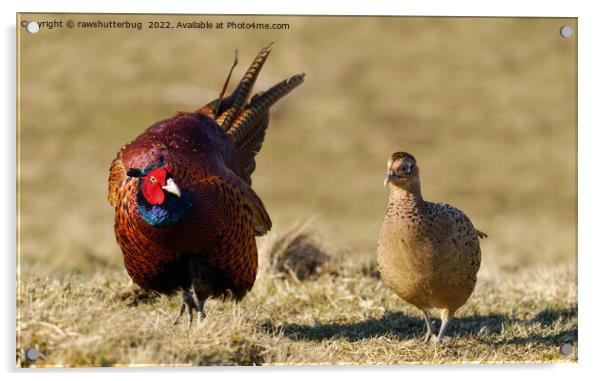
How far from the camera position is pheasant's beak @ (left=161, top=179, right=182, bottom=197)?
502 cm

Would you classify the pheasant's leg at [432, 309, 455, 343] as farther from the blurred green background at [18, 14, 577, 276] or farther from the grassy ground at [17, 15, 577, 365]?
the blurred green background at [18, 14, 577, 276]

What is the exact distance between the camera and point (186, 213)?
16.9 feet

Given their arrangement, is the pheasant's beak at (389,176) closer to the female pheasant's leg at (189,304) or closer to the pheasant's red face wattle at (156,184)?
the pheasant's red face wattle at (156,184)

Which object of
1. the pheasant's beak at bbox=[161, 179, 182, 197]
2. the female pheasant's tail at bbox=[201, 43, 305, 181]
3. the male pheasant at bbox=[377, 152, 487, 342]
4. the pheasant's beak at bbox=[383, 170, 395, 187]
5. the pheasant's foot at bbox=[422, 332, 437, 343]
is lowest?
the pheasant's foot at bbox=[422, 332, 437, 343]

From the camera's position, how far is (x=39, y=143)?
1026cm

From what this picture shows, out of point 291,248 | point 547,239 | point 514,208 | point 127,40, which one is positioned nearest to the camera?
point 127,40

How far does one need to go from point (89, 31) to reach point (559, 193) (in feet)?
24.4

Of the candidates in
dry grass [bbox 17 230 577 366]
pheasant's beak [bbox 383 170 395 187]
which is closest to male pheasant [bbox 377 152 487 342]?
pheasant's beak [bbox 383 170 395 187]

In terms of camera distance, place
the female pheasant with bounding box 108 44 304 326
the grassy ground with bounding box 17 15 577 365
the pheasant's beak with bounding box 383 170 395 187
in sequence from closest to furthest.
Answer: the female pheasant with bounding box 108 44 304 326
the pheasant's beak with bounding box 383 170 395 187
the grassy ground with bounding box 17 15 577 365

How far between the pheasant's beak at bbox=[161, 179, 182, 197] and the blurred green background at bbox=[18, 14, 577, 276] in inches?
45.0

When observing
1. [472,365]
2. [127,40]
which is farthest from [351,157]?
[472,365]

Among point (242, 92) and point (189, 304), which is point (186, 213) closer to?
point (189, 304)

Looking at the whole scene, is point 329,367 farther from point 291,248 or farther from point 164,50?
point 164,50

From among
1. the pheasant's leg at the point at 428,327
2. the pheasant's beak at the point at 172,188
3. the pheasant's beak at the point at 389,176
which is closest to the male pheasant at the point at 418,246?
the pheasant's beak at the point at 389,176
